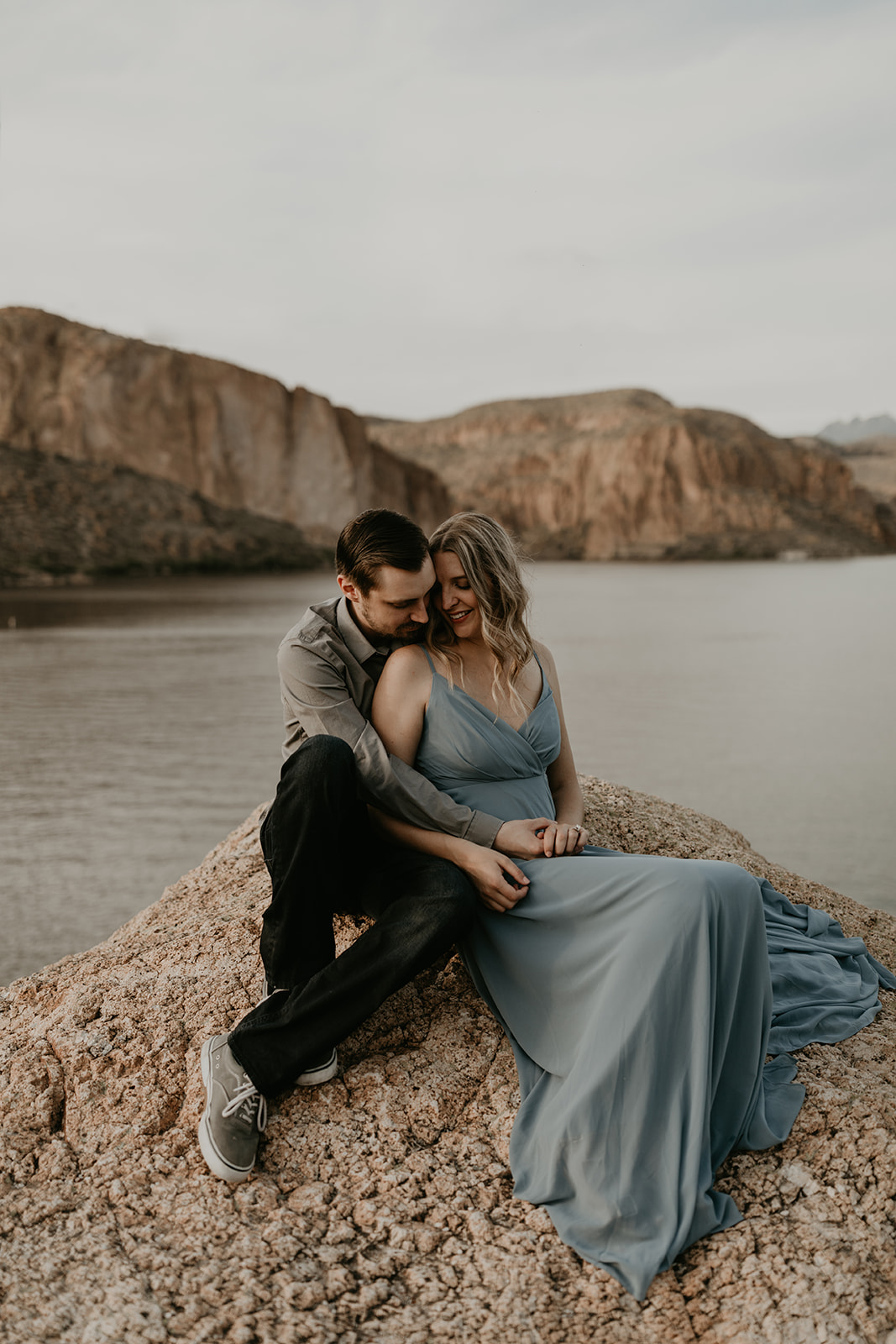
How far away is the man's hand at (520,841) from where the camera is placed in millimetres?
3109

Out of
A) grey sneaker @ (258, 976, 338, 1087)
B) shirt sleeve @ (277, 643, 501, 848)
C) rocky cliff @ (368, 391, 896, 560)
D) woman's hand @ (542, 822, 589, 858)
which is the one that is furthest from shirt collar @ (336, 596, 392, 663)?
rocky cliff @ (368, 391, 896, 560)

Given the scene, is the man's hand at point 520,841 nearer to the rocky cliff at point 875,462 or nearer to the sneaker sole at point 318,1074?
the sneaker sole at point 318,1074

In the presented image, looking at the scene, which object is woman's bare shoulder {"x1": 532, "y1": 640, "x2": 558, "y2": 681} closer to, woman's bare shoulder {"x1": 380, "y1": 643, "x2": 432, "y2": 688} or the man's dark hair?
woman's bare shoulder {"x1": 380, "y1": 643, "x2": 432, "y2": 688}

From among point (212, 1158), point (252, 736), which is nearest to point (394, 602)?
point (212, 1158)

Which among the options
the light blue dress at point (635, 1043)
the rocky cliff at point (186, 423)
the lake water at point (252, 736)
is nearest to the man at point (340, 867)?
the light blue dress at point (635, 1043)

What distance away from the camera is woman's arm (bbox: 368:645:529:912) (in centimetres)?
311

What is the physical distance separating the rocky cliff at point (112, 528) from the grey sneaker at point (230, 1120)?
48924 millimetres

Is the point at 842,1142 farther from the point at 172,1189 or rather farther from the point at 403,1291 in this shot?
the point at 172,1189

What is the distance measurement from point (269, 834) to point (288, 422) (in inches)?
2685

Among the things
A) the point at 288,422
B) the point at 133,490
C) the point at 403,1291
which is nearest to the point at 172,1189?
the point at 403,1291

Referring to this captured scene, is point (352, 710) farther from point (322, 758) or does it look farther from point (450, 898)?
point (450, 898)

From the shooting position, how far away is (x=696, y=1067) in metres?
2.57

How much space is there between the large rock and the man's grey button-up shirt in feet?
2.25

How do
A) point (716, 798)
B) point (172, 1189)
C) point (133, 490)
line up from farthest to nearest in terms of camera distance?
point (133, 490)
point (716, 798)
point (172, 1189)
